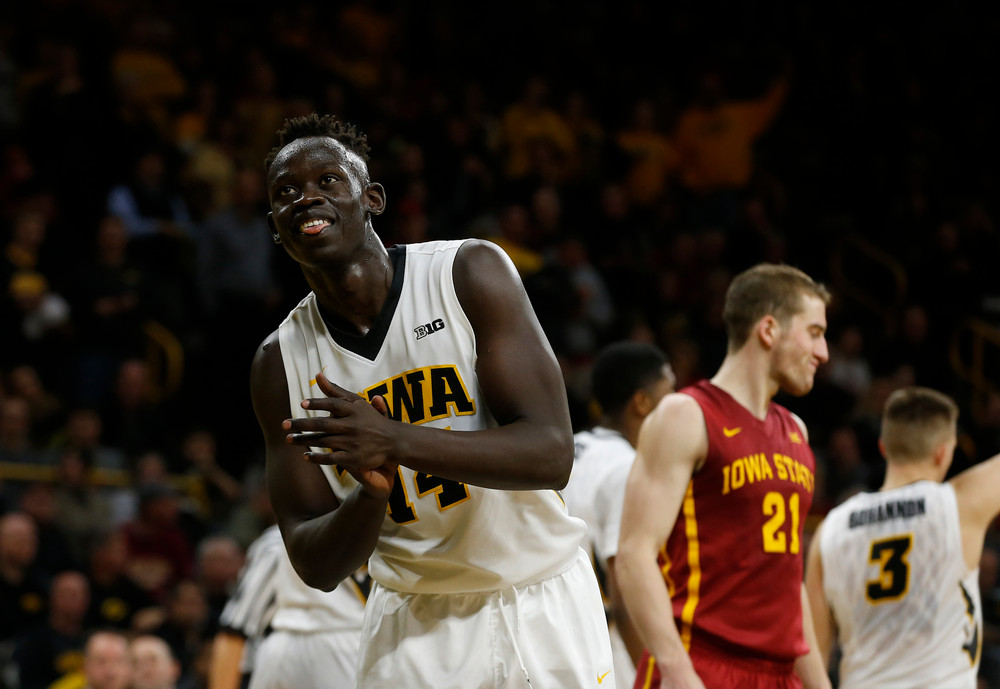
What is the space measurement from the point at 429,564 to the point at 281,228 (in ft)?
3.01

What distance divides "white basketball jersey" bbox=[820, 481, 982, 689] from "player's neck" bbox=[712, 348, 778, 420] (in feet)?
3.74

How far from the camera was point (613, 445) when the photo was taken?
547 centimetres

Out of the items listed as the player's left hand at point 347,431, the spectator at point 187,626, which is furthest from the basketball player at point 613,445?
the spectator at point 187,626

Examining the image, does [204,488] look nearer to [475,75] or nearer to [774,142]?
[475,75]

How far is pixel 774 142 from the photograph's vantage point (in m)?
13.7

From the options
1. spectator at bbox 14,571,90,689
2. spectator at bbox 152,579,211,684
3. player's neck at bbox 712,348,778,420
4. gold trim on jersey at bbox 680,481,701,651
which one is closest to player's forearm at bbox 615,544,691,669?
gold trim on jersey at bbox 680,481,701,651

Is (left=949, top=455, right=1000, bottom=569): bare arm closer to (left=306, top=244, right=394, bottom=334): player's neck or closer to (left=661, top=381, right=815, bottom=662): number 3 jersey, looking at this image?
(left=661, top=381, right=815, bottom=662): number 3 jersey

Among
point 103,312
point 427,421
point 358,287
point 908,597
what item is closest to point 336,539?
point 427,421

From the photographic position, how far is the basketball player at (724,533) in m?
4.21

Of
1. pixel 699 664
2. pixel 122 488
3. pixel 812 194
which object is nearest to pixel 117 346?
pixel 122 488

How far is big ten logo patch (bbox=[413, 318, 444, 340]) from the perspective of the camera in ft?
10.4

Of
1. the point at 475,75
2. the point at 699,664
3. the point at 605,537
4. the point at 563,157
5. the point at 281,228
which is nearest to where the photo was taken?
the point at 281,228

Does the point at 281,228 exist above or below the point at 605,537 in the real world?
above

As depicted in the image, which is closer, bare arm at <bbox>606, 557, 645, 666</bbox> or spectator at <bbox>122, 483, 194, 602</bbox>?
bare arm at <bbox>606, 557, 645, 666</bbox>
